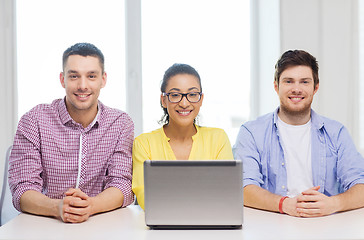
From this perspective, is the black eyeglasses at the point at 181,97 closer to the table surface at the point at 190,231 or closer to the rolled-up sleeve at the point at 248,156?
the rolled-up sleeve at the point at 248,156

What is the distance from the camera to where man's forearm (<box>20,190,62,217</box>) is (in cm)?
175

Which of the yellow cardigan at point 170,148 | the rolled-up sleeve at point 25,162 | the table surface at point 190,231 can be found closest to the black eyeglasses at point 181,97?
the yellow cardigan at point 170,148

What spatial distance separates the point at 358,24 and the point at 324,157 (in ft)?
5.76

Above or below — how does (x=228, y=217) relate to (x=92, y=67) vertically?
below

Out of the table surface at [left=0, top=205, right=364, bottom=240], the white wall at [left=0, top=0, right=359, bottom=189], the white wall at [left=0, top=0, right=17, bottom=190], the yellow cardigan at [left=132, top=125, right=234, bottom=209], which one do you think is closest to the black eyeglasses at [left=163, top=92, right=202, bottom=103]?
the yellow cardigan at [left=132, top=125, right=234, bottom=209]

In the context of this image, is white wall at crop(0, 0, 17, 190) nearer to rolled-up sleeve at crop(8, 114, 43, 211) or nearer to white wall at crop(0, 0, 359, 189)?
white wall at crop(0, 0, 359, 189)

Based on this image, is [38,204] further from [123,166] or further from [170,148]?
[170,148]

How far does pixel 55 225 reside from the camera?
5.44 feet

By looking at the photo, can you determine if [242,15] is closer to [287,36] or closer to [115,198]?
[287,36]

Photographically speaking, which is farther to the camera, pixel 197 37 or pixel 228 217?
pixel 197 37

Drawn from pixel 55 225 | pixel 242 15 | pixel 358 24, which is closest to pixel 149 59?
pixel 242 15

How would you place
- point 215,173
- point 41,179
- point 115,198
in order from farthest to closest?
1. point 41,179
2. point 115,198
3. point 215,173

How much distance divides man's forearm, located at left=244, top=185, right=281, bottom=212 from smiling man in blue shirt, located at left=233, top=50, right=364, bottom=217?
0.14 m

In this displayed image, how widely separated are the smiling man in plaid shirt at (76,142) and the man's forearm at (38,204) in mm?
86
